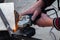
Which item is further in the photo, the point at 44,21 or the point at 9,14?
the point at 44,21

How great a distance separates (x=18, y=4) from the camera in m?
3.50

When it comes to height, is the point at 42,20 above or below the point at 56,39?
above

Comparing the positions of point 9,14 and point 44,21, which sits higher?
point 9,14

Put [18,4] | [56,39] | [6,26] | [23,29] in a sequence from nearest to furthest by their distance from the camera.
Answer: [6,26] → [23,29] → [56,39] → [18,4]

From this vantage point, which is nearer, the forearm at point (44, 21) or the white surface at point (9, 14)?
the white surface at point (9, 14)

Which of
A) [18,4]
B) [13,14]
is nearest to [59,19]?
[13,14]

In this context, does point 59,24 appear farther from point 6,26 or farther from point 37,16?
point 6,26

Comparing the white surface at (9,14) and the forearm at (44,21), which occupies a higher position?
the white surface at (9,14)

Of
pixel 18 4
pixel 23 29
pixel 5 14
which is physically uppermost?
pixel 5 14

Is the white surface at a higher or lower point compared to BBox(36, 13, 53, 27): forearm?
higher

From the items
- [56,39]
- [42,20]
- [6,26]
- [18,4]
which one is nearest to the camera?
[6,26]

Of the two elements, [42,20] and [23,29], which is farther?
[42,20]

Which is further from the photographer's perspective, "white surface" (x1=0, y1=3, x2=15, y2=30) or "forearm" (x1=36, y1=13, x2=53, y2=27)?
"forearm" (x1=36, y1=13, x2=53, y2=27)

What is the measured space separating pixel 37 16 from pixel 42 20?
0.05 m
